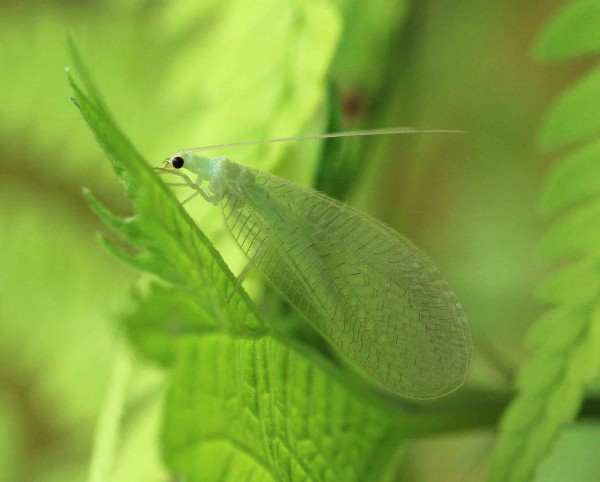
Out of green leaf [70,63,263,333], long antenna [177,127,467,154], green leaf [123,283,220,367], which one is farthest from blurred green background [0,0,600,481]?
green leaf [70,63,263,333]

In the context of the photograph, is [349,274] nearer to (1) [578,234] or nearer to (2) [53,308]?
(1) [578,234]

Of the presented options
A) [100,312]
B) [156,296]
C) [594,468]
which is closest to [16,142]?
[100,312]

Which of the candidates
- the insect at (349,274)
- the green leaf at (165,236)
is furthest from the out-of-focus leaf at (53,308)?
the green leaf at (165,236)

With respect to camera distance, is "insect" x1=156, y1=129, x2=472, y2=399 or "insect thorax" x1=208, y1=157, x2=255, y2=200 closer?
"insect" x1=156, y1=129, x2=472, y2=399

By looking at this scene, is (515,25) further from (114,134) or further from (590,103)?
(114,134)

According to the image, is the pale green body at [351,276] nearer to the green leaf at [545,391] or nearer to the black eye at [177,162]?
the black eye at [177,162]

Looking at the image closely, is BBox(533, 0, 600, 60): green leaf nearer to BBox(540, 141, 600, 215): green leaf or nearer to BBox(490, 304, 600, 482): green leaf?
BBox(540, 141, 600, 215): green leaf

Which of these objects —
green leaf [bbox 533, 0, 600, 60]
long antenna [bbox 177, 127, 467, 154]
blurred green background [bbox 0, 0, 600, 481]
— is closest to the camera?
green leaf [bbox 533, 0, 600, 60]
